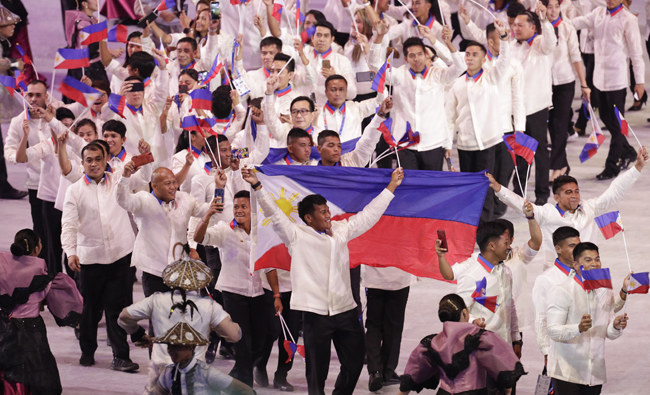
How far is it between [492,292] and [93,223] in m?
3.77

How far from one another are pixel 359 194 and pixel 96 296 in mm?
2601

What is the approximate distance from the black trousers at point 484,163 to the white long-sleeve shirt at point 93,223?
4.25 metres

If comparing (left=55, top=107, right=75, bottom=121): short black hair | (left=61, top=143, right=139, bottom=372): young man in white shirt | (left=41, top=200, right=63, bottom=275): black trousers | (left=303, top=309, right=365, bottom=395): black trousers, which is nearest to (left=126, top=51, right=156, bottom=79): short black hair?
(left=55, top=107, right=75, bottom=121): short black hair

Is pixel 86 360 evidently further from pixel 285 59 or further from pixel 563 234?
pixel 563 234

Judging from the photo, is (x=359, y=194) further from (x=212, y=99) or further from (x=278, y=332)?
(x=212, y=99)

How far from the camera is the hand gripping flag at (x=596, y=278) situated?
880cm

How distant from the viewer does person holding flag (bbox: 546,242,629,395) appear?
352 inches

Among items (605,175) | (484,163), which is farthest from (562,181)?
(605,175)

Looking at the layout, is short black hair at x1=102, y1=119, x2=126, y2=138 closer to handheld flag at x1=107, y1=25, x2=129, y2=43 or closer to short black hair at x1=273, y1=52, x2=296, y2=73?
handheld flag at x1=107, y1=25, x2=129, y2=43

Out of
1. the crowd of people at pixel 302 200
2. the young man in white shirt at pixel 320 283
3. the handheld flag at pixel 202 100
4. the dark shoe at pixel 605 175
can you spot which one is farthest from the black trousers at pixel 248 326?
the dark shoe at pixel 605 175

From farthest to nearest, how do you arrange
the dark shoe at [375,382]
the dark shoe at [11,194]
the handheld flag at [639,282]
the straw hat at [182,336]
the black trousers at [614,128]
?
the dark shoe at [11,194] < the black trousers at [614,128] < the dark shoe at [375,382] < the handheld flag at [639,282] < the straw hat at [182,336]

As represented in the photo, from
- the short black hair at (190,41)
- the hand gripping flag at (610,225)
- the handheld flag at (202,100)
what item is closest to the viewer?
the hand gripping flag at (610,225)

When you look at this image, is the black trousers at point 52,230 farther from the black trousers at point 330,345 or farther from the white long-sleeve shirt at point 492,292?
the white long-sleeve shirt at point 492,292

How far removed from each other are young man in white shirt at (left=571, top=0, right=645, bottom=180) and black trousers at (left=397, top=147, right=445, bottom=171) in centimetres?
299
